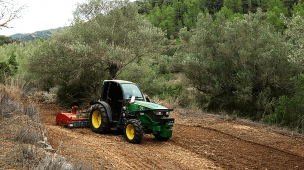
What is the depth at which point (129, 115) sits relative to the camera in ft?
24.9

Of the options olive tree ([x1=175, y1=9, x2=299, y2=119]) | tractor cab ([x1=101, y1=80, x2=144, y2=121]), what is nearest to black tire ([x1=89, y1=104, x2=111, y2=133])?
tractor cab ([x1=101, y1=80, x2=144, y2=121])

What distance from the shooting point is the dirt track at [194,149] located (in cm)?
518

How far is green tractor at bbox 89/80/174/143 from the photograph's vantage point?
23.5ft

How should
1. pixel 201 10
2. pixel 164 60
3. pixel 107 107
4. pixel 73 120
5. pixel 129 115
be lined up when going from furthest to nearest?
pixel 201 10
pixel 164 60
pixel 73 120
pixel 107 107
pixel 129 115

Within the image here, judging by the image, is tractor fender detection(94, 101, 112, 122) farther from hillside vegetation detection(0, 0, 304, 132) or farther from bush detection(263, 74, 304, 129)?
bush detection(263, 74, 304, 129)

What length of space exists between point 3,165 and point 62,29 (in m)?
14.9

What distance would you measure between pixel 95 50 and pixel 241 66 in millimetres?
9927

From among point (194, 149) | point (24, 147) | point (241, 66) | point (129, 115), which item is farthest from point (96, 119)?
point (241, 66)

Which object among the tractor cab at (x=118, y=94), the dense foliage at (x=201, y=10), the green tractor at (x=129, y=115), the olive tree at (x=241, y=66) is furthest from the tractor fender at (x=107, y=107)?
the dense foliage at (x=201, y=10)

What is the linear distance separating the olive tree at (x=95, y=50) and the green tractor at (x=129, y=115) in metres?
6.21

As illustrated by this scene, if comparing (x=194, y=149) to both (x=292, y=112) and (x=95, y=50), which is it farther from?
(x=95, y=50)

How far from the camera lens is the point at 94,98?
15.4 meters

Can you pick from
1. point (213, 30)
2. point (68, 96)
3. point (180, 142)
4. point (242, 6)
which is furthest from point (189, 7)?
point (180, 142)

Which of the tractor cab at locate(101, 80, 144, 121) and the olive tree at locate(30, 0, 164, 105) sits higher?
the olive tree at locate(30, 0, 164, 105)
